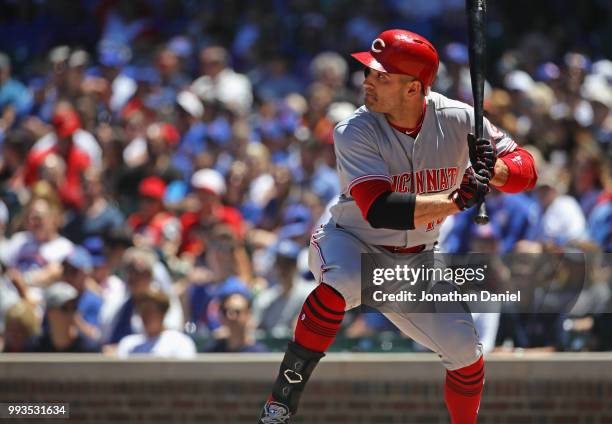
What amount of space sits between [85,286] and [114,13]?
5.71 meters

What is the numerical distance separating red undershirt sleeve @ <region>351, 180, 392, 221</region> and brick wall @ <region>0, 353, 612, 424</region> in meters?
1.72

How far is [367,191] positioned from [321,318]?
564 millimetres

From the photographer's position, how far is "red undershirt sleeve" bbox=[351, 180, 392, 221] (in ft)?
15.2

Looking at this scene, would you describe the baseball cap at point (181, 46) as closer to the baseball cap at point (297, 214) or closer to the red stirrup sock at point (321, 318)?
the baseball cap at point (297, 214)

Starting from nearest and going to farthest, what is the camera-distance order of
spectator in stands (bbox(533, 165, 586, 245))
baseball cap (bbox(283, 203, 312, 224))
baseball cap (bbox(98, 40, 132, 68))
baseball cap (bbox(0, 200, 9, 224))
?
spectator in stands (bbox(533, 165, 586, 245)) → baseball cap (bbox(283, 203, 312, 224)) → baseball cap (bbox(0, 200, 9, 224)) → baseball cap (bbox(98, 40, 132, 68))

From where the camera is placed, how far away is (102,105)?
1077 centimetres

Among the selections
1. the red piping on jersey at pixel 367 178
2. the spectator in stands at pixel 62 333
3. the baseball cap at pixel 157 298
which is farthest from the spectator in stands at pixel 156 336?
the red piping on jersey at pixel 367 178

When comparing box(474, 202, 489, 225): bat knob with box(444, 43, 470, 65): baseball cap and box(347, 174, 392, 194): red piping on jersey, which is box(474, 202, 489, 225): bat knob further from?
box(444, 43, 470, 65): baseball cap

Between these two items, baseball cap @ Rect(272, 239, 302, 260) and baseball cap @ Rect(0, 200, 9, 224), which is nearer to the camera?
baseball cap @ Rect(272, 239, 302, 260)

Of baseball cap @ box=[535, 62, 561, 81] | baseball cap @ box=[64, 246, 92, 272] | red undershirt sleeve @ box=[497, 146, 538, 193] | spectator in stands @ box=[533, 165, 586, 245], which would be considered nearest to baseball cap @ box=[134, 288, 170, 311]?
baseball cap @ box=[64, 246, 92, 272]

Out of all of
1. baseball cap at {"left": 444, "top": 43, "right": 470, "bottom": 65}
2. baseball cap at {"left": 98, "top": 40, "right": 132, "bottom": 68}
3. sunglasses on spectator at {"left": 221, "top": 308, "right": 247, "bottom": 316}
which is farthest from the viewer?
baseball cap at {"left": 98, "top": 40, "right": 132, "bottom": 68}

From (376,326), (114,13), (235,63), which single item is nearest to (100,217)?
(376,326)

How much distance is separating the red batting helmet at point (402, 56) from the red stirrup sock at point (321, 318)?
921mm

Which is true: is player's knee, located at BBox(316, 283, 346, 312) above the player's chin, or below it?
below
